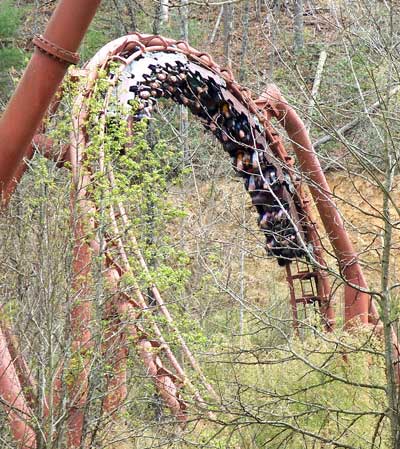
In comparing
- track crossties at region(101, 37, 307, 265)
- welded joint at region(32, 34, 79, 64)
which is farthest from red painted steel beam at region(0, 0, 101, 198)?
track crossties at region(101, 37, 307, 265)

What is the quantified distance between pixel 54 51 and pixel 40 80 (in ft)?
0.89

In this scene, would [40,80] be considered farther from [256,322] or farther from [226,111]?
[226,111]

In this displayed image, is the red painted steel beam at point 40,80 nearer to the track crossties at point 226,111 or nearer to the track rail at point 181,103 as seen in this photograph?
the track rail at point 181,103

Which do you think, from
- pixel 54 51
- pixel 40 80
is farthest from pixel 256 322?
pixel 54 51

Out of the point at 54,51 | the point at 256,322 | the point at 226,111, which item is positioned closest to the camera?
the point at 54,51

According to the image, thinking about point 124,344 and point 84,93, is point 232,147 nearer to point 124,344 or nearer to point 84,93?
point 84,93

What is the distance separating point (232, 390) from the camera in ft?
30.2

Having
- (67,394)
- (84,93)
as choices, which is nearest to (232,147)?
(84,93)

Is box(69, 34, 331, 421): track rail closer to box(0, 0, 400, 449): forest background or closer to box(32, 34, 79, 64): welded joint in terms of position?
box(0, 0, 400, 449): forest background

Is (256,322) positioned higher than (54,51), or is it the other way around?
(54,51)

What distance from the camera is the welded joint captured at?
23.7 feet

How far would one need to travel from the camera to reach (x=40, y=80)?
24.1 feet

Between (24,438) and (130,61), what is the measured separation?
4.76m

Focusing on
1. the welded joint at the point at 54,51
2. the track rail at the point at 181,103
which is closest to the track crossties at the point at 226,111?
the track rail at the point at 181,103
